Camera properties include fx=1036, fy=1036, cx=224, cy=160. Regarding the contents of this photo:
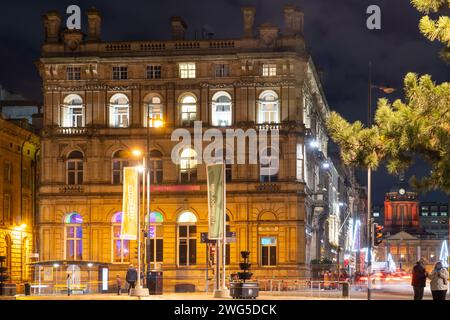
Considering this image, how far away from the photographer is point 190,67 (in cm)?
8319

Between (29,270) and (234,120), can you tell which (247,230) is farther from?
(29,270)

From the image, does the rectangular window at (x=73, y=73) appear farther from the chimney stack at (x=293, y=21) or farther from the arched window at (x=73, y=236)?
the chimney stack at (x=293, y=21)

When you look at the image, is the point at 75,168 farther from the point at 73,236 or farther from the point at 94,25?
the point at 94,25

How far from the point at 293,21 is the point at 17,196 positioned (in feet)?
92.4

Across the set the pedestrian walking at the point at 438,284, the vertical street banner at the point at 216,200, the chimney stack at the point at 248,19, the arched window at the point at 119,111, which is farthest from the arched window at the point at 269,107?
the pedestrian walking at the point at 438,284

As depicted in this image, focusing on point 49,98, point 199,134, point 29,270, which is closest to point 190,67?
point 199,134

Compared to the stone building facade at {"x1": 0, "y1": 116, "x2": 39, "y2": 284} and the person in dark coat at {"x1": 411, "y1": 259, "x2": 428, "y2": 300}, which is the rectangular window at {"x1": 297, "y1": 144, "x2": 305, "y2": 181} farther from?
the person in dark coat at {"x1": 411, "y1": 259, "x2": 428, "y2": 300}

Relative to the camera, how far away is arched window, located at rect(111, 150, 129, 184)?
8344cm

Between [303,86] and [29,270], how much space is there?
29425 mm

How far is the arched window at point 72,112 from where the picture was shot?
276 ft

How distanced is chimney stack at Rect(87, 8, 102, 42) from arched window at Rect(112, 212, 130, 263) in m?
15.1

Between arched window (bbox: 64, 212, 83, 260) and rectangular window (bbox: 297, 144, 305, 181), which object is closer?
rectangular window (bbox: 297, 144, 305, 181)

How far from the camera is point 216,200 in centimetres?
5166

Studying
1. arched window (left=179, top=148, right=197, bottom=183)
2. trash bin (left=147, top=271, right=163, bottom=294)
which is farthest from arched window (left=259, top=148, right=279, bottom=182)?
trash bin (left=147, top=271, right=163, bottom=294)
